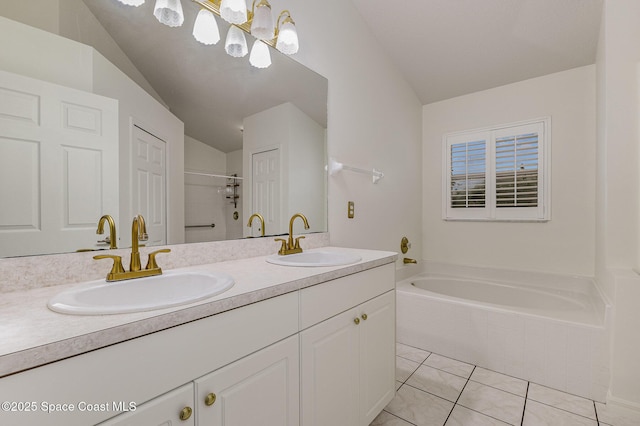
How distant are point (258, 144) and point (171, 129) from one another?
45 centimetres

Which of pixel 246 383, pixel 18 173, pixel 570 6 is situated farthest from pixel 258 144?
pixel 570 6

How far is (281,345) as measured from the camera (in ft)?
3.03

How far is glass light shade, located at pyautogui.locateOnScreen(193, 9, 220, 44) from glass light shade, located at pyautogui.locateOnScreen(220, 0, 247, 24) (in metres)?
0.06

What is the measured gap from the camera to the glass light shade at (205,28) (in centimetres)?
133

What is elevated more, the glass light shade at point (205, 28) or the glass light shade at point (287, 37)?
the glass light shade at point (287, 37)

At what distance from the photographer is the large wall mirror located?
3.01 ft

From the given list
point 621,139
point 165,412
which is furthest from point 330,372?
point 621,139

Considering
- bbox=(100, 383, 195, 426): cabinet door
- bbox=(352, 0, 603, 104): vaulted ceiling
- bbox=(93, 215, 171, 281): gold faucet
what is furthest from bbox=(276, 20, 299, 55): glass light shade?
bbox=(100, 383, 195, 426): cabinet door

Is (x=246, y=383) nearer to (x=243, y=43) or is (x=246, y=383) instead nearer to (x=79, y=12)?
(x=79, y=12)

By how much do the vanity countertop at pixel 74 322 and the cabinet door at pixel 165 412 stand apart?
153 mm

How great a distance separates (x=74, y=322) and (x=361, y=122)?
2.11m

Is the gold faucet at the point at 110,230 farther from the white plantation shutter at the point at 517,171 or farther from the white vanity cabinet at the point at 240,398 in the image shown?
the white plantation shutter at the point at 517,171

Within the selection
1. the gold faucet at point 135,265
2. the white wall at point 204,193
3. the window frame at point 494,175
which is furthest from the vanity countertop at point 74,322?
the window frame at point 494,175

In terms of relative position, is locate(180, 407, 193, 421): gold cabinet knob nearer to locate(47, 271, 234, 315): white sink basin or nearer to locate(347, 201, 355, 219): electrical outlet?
locate(47, 271, 234, 315): white sink basin
